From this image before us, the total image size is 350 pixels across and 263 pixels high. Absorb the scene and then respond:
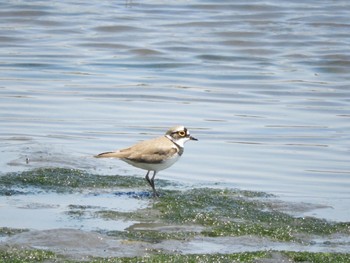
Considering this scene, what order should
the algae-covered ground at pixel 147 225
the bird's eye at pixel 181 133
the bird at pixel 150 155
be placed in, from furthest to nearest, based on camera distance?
the bird's eye at pixel 181 133, the bird at pixel 150 155, the algae-covered ground at pixel 147 225

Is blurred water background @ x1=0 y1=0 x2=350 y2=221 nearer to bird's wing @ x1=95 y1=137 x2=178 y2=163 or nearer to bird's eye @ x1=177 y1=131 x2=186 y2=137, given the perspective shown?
bird's eye @ x1=177 y1=131 x2=186 y2=137

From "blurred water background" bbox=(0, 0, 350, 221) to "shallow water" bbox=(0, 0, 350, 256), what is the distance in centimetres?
3

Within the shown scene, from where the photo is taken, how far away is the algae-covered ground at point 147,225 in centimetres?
763

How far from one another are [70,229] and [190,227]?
109 cm

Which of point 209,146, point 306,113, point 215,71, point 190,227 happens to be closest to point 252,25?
point 215,71

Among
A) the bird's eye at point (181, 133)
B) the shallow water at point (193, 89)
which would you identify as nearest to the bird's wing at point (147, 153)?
the bird's eye at point (181, 133)

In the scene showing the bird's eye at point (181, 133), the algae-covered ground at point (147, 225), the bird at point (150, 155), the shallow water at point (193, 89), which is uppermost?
the bird's eye at point (181, 133)

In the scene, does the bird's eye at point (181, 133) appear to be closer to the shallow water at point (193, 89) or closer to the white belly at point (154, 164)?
the white belly at point (154, 164)

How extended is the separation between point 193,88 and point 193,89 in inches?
4.4

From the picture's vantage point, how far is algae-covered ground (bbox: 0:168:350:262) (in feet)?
25.0

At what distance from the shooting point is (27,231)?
8125mm

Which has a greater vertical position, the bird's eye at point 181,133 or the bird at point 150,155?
the bird's eye at point 181,133

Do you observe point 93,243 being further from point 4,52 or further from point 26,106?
point 4,52

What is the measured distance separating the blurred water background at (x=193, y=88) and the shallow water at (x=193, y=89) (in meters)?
0.03
